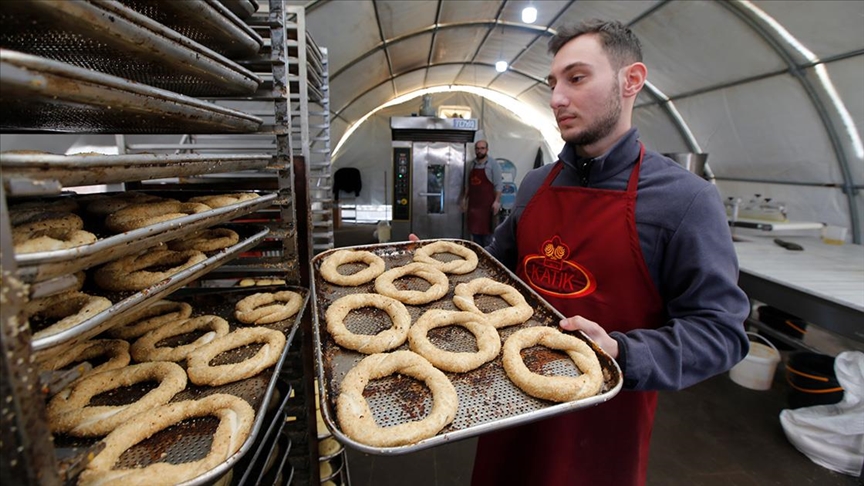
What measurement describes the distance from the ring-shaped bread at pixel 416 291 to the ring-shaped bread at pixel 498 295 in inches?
2.9

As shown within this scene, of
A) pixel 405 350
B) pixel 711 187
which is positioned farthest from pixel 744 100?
pixel 405 350

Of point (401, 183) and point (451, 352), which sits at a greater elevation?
point (401, 183)

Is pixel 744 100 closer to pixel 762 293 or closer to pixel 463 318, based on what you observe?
pixel 762 293

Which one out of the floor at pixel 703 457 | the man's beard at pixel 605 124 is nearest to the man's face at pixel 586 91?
the man's beard at pixel 605 124

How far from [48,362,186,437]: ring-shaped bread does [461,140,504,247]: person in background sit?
5486 millimetres

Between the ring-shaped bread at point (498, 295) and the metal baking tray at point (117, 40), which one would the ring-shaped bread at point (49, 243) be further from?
the ring-shaped bread at point (498, 295)

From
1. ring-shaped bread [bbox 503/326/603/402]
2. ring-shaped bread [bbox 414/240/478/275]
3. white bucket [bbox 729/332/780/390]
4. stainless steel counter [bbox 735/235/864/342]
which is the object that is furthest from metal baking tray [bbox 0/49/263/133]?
white bucket [bbox 729/332/780/390]

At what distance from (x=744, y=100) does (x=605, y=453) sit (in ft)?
17.4

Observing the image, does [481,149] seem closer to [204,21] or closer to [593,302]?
[593,302]

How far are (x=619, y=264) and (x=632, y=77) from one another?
684 mm

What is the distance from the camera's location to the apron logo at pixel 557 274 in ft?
4.54

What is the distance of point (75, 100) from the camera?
1.91 feet

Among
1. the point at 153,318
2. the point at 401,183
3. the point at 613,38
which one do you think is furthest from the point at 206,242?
the point at 401,183

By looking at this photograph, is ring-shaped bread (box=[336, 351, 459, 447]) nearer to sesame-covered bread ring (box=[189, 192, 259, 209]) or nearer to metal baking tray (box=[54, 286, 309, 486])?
metal baking tray (box=[54, 286, 309, 486])
